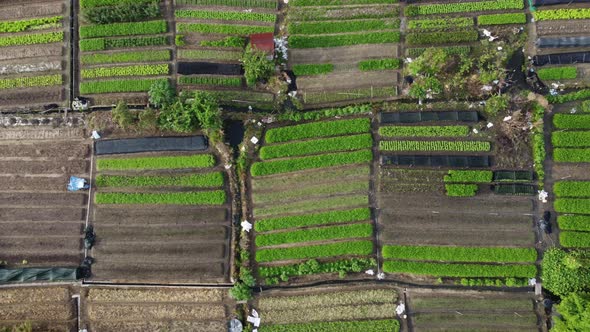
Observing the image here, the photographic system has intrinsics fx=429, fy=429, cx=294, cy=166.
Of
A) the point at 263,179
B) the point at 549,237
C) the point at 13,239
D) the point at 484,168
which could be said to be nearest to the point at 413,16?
the point at 484,168

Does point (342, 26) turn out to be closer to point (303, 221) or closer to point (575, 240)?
point (303, 221)

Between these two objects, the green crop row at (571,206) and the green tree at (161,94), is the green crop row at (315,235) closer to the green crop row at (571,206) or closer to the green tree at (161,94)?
the green tree at (161,94)

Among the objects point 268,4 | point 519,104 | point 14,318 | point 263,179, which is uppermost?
point 268,4

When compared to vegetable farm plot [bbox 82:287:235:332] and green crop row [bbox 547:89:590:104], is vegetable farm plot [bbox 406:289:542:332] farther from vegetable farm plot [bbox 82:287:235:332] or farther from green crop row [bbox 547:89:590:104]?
green crop row [bbox 547:89:590:104]

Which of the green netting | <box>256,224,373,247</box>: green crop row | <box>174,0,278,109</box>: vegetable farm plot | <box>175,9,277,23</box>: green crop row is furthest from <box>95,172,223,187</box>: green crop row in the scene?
<box>175,9,277,23</box>: green crop row

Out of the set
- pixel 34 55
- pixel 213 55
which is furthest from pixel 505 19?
pixel 34 55

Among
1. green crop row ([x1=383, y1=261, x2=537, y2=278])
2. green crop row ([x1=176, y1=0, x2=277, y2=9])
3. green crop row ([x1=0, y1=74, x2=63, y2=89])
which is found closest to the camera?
A: green crop row ([x1=383, y1=261, x2=537, y2=278])

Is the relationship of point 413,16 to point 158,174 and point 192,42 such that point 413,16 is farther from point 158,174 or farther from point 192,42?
point 158,174
